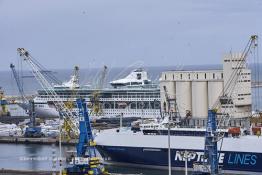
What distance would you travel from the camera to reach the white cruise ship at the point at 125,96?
76.5 metres

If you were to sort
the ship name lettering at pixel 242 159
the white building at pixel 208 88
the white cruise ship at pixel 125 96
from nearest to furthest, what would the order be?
the ship name lettering at pixel 242 159, the white building at pixel 208 88, the white cruise ship at pixel 125 96

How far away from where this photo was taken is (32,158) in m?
50.7

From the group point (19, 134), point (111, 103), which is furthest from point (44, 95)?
point (19, 134)

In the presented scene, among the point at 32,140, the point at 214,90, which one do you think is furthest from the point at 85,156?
the point at 214,90

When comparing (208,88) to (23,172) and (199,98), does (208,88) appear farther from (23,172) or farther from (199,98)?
(23,172)

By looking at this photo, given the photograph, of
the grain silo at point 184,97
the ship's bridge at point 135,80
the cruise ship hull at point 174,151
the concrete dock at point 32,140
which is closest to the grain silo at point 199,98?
the grain silo at point 184,97

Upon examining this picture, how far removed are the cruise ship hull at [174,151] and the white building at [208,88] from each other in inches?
469

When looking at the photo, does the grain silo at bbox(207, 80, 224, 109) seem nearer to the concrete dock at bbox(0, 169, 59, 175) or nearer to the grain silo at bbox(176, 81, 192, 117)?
the grain silo at bbox(176, 81, 192, 117)

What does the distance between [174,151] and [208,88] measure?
19629 millimetres

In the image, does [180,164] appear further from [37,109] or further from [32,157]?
[37,109]

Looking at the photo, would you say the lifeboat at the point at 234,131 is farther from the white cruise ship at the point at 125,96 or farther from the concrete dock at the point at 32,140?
the white cruise ship at the point at 125,96

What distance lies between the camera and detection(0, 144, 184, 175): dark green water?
4475 cm

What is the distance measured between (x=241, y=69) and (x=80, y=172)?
20.7 meters

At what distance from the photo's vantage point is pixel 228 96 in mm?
56219
